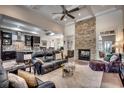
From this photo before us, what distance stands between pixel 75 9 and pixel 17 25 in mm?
1313

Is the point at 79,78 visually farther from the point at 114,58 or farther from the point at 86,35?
the point at 86,35

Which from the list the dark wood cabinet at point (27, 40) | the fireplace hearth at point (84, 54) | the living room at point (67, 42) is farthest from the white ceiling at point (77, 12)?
the fireplace hearth at point (84, 54)

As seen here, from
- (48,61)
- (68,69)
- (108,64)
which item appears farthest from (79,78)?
(48,61)

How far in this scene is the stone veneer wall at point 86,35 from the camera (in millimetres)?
2869

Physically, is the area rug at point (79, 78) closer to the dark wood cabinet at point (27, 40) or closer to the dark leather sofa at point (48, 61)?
the dark leather sofa at point (48, 61)

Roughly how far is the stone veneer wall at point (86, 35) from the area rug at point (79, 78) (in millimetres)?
390

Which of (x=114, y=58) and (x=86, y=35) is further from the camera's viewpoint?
(x=86, y=35)

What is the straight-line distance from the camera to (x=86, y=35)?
293cm

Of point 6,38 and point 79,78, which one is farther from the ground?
point 6,38

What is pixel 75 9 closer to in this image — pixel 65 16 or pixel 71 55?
pixel 65 16

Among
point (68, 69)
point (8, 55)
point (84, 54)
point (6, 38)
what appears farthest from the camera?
point (68, 69)

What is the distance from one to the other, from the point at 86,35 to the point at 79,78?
1.06 metres

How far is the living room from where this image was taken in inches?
98.7
